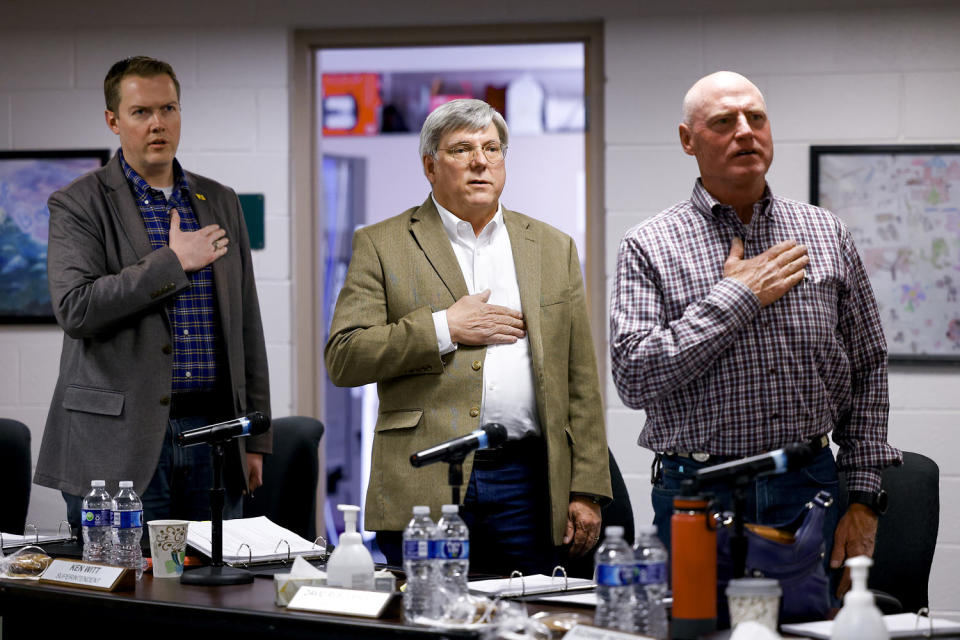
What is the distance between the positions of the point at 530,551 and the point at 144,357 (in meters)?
0.97

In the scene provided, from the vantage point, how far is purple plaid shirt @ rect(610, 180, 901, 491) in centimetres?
199

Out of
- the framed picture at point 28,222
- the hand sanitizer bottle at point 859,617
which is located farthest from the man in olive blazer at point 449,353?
the framed picture at point 28,222

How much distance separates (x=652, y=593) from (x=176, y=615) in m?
0.79

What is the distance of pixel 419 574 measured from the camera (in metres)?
1.76

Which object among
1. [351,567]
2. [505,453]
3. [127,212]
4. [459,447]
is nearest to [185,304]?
[127,212]

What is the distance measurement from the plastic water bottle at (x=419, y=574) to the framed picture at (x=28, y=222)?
261 cm

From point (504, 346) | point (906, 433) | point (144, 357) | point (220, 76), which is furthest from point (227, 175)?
point (906, 433)

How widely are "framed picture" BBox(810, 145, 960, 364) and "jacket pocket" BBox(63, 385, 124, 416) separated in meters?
2.29

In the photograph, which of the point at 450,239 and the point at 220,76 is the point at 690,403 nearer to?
the point at 450,239

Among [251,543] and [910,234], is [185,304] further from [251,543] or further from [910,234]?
[910,234]

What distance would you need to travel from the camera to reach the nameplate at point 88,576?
1969mm

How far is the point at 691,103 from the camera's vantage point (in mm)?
2148

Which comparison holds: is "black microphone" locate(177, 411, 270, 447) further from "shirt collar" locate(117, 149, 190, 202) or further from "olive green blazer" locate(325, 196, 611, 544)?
"shirt collar" locate(117, 149, 190, 202)

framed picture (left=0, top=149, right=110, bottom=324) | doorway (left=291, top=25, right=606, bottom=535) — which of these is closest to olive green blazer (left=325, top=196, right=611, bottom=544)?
framed picture (left=0, top=149, right=110, bottom=324)
